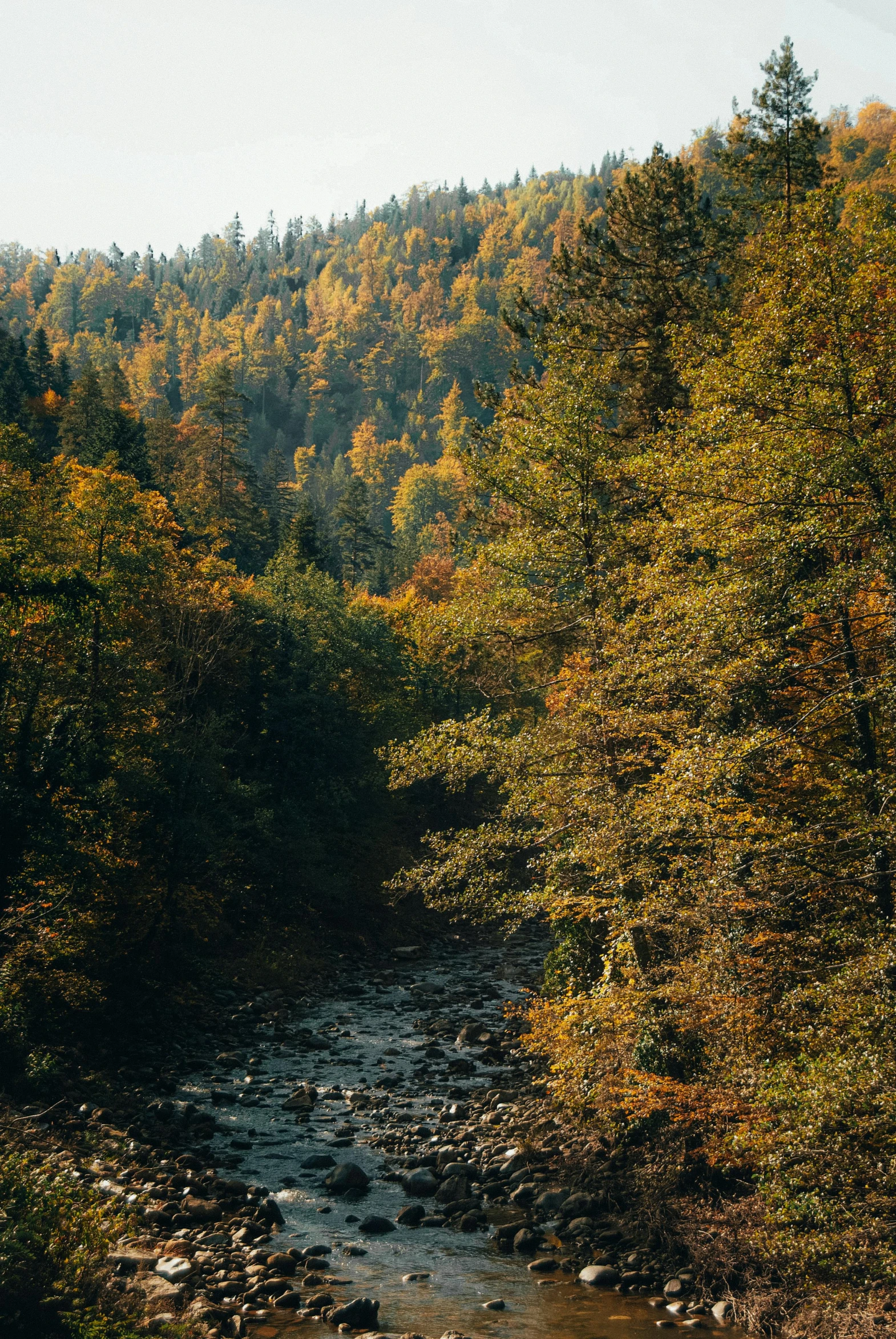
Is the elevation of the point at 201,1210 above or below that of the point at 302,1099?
above

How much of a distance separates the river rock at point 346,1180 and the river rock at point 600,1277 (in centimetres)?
399

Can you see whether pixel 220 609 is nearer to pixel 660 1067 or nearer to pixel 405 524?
pixel 660 1067

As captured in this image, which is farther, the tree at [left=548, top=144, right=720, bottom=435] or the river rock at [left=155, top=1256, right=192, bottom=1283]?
the tree at [left=548, top=144, right=720, bottom=435]

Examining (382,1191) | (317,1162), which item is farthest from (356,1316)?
(317,1162)

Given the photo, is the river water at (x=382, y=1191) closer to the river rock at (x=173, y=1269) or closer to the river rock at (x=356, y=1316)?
the river rock at (x=356, y=1316)

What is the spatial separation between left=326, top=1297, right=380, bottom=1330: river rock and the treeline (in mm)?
3933

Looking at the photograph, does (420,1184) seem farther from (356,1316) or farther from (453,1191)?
(356,1316)

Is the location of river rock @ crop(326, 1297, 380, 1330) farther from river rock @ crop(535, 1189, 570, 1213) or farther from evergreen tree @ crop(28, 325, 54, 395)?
evergreen tree @ crop(28, 325, 54, 395)

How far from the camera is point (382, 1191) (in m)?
13.7

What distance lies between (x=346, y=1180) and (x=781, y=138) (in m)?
27.3

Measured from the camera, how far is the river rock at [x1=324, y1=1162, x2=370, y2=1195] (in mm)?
13664

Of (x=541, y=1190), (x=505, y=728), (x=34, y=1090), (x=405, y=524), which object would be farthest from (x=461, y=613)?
(x=405, y=524)

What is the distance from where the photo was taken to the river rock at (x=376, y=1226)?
1233 cm

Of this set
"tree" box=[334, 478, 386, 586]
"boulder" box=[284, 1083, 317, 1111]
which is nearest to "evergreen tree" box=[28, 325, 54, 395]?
"tree" box=[334, 478, 386, 586]
